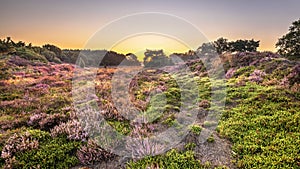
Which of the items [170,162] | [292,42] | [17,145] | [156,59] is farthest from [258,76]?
[156,59]

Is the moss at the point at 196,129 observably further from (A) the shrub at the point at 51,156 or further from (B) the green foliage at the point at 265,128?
(A) the shrub at the point at 51,156

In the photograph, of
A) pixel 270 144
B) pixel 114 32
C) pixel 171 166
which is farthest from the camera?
pixel 114 32

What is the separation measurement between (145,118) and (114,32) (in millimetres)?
6298

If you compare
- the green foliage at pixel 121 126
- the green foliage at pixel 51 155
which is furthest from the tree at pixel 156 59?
the green foliage at pixel 51 155

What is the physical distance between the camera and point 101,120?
8914 millimetres

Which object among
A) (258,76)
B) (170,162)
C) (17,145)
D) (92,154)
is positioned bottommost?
(170,162)

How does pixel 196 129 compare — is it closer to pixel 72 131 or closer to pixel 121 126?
pixel 121 126

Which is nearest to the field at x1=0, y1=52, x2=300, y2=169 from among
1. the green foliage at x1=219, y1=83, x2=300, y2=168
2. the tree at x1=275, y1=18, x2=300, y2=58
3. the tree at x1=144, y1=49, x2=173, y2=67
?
the green foliage at x1=219, y1=83, x2=300, y2=168

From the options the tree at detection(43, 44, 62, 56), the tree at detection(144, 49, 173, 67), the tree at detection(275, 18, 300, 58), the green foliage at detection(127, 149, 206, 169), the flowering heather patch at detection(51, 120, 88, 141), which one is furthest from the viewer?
the tree at detection(43, 44, 62, 56)

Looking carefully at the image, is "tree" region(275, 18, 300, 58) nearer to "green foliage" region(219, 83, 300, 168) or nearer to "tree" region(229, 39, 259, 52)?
"green foliage" region(219, 83, 300, 168)

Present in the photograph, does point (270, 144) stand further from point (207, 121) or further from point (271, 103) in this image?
point (271, 103)

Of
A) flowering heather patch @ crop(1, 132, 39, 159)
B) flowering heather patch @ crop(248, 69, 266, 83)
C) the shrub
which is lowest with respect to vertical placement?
the shrub

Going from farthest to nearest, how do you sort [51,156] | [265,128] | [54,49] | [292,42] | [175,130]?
[54,49] → [292,42] → [175,130] → [265,128] → [51,156]

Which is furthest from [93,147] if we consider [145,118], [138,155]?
[145,118]
